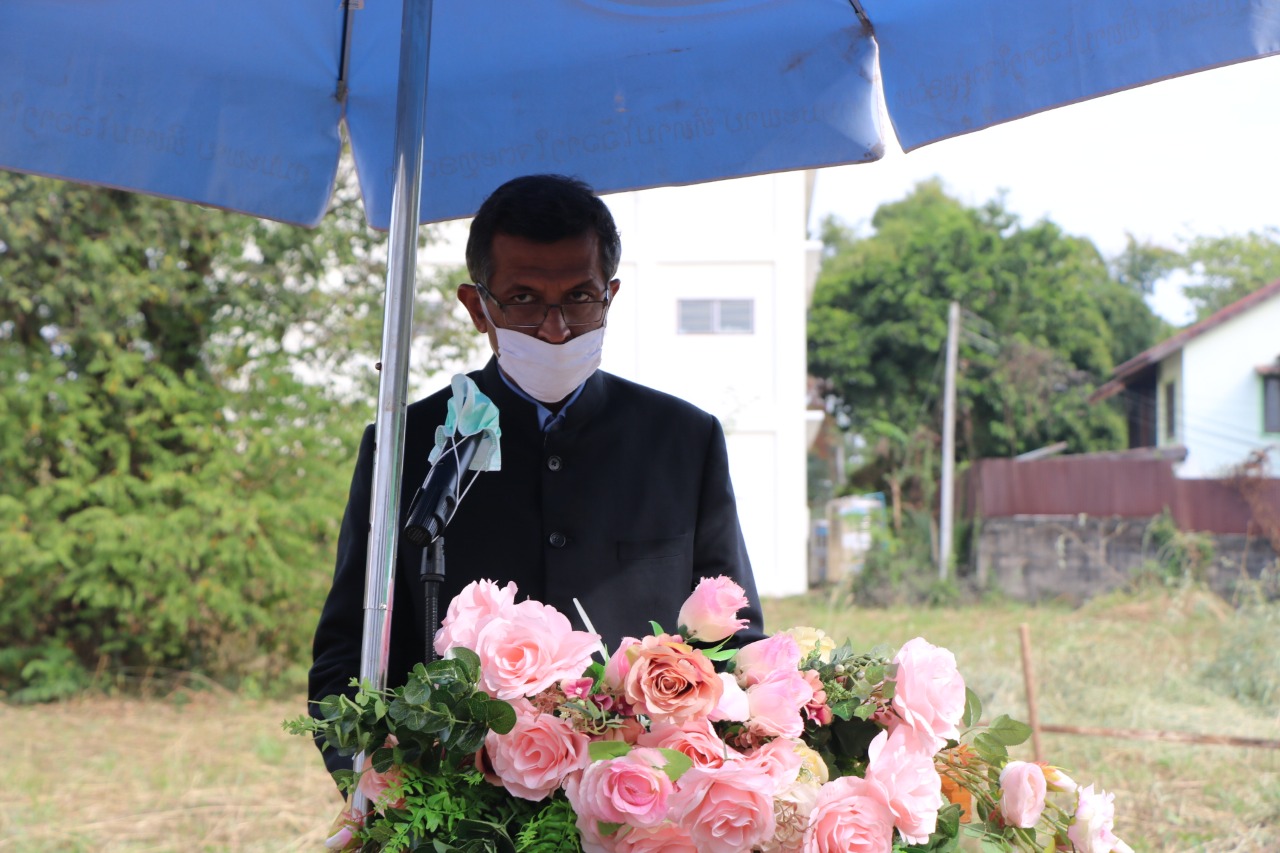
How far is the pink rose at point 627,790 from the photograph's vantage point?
1.19 meters

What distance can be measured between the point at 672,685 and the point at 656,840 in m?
0.15

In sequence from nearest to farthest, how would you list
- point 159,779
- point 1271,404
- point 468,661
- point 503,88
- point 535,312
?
point 468,661 < point 535,312 < point 503,88 < point 159,779 < point 1271,404

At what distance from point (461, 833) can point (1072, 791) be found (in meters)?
0.69

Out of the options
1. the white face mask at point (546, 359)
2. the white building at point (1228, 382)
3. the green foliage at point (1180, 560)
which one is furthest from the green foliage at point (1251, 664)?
the white building at point (1228, 382)

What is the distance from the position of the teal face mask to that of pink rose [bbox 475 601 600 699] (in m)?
0.41

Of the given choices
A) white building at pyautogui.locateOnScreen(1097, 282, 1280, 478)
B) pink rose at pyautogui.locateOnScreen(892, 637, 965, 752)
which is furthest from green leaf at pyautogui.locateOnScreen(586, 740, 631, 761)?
white building at pyautogui.locateOnScreen(1097, 282, 1280, 478)

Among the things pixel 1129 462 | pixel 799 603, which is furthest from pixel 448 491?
pixel 1129 462

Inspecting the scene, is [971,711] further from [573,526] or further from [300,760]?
[300,760]

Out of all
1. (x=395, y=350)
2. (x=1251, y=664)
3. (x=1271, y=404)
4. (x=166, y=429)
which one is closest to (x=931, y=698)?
(x=395, y=350)

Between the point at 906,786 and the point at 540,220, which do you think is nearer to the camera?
the point at 906,786

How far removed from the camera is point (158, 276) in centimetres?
983

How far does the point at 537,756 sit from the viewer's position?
127 centimetres

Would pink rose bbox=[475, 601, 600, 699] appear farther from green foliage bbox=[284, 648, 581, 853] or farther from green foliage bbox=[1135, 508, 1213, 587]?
green foliage bbox=[1135, 508, 1213, 587]

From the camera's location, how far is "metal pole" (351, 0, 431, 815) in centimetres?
172
